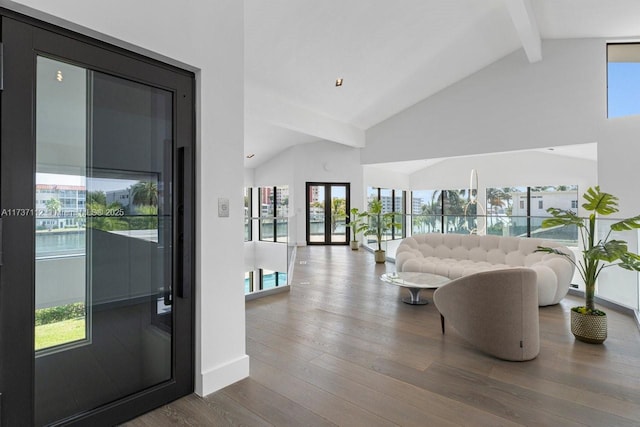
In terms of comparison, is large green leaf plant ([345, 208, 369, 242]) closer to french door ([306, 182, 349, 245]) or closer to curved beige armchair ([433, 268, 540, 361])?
french door ([306, 182, 349, 245])

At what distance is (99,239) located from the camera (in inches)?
73.4

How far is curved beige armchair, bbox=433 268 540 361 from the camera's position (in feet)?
8.52

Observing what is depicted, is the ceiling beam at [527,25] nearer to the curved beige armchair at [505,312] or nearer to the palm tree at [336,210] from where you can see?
the curved beige armchair at [505,312]

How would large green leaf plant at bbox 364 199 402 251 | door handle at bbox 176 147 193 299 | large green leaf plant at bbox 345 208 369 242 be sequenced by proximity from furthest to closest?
1. large green leaf plant at bbox 345 208 369 242
2. large green leaf plant at bbox 364 199 402 251
3. door handle at bbox 176 147 193 299

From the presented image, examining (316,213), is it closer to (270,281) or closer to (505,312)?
(270,281)

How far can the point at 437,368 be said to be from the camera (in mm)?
2527

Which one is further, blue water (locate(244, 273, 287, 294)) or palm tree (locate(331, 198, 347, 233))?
palm tree (locate(331, 198, 347, 233))

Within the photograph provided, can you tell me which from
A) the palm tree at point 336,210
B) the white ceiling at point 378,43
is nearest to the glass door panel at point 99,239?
the white ceiling at point 378,43

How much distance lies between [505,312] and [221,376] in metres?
2.24

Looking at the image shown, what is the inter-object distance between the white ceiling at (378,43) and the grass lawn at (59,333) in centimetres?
400

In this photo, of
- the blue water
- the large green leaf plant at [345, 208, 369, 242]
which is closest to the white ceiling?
the large green leaf plant at [345, 208, 369, 242]

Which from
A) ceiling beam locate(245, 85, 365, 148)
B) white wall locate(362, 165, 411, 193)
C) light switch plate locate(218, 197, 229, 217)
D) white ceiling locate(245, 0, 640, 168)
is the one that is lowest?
light switch plate locate(218, 197, 229, 217)

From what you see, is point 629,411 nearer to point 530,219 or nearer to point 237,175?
point 237,175

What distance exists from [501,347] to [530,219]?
3.72 metres
